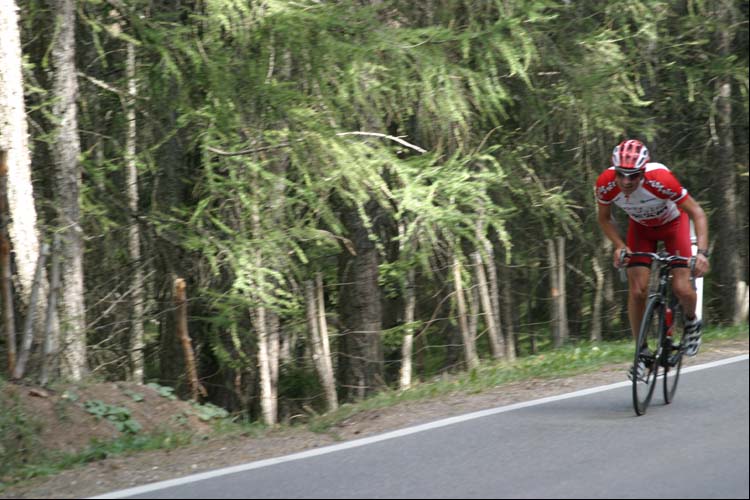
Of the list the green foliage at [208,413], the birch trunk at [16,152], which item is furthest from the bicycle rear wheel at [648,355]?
the birch trunk at [16,152]

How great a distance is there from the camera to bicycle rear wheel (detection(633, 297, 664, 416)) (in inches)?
301

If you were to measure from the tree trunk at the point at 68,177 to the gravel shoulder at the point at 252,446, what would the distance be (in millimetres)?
3234

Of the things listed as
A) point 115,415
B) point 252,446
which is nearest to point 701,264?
point 252,446

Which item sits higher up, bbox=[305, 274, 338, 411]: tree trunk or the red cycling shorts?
the red cycling shorts

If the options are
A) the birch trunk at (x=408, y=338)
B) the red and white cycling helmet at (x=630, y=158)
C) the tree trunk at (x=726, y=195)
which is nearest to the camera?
the red and white cycling helmet at (x=630, y=158)

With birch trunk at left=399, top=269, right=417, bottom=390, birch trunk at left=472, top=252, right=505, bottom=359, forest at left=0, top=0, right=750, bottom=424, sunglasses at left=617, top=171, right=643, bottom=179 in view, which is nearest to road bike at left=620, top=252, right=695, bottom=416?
sunglasses at left=617, top=171, right=643, bottom=179

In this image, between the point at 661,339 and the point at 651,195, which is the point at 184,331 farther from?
the point at 651,195

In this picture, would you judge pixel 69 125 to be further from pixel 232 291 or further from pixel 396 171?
pixel 396 171

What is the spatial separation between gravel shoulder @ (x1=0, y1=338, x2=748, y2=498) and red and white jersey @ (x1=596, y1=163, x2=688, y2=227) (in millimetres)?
1815

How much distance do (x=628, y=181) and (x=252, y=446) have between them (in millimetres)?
3590

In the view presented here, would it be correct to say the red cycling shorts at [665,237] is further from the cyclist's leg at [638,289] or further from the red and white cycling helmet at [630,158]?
the red and white cycling helmet at [630,158]

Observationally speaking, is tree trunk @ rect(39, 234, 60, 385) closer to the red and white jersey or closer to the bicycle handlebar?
the red and white jersey

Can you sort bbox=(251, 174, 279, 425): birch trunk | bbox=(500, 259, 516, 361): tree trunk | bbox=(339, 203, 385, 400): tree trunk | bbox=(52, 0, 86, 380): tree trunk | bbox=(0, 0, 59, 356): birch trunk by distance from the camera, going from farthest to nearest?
bbox=(500, 259, 516, 361): tree trunk, bbox=(339, 203, 385, 400): tree trunk, bbox=(251, 174, 279, 425): birch trunk, bbox=(52, 0, 86, 380): tree trunk, bbox=(0, 0, 59, 356): birch trunk

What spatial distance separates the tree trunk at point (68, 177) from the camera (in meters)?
10.2
